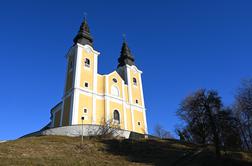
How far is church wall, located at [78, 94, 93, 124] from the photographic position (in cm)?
3372

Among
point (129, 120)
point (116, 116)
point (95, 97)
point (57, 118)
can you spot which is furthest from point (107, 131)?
point (57, 118)

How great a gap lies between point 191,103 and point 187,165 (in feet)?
21.9

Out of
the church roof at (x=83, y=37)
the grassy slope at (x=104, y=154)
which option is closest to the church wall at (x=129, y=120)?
the grassy slope at (x=104, y=154)

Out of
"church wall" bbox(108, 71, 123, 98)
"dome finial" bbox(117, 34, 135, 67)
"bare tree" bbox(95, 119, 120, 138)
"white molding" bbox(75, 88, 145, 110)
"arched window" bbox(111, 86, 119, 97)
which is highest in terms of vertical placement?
"dome finial" bbox(117, 34, 135, 67)

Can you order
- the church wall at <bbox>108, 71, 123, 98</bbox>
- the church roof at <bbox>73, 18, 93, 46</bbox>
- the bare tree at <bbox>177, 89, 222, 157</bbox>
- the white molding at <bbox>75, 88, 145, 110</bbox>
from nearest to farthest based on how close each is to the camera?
the bare tree at <bbox>177, 89, 222, 157</bbox> < the white molding at <bbox>75, 88, 145, 110</bbox> < the church wall at <bbox>108, 71, 123, 98</bbox> < the church roof at <bbox>73, 18, 93, 46</bbox>

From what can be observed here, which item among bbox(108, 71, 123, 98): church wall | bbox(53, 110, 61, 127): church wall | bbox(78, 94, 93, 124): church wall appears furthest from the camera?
bbox(108, 71, 123, 98): church wall

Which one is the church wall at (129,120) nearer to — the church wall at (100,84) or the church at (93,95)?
the church at (93,95)

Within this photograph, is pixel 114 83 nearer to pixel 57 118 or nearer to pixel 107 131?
pixel 57 118

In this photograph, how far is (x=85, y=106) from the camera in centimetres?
3488

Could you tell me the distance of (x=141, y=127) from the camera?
40.3m

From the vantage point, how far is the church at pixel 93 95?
34.6 meters

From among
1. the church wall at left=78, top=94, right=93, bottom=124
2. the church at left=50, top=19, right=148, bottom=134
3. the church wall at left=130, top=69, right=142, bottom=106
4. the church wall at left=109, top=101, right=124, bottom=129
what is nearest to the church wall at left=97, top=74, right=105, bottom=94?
the church at left=50, top=19, right=148, bottom=134

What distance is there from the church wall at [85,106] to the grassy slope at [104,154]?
9.51 metres

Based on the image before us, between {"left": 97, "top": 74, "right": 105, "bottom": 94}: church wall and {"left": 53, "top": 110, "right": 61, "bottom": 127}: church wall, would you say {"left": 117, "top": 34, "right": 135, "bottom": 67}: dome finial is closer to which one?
{"left": 97, "top": 74, "right": 105, "bottom": 94}: church wall
